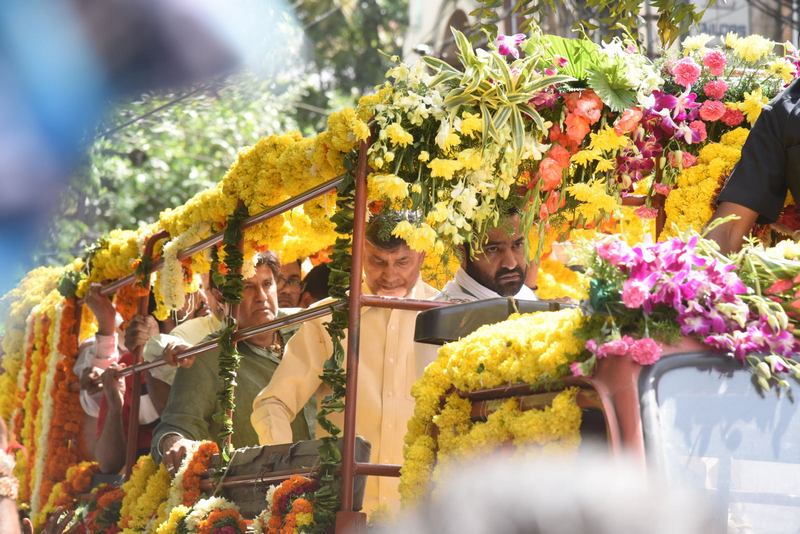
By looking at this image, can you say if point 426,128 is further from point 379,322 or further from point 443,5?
point 443,5

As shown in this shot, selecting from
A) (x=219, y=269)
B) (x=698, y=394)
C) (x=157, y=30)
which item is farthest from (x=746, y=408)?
(x=219, y=269)

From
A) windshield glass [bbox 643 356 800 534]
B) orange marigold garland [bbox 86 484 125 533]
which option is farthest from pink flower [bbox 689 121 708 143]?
orange marigold garland [bbox 86 484 125 533]

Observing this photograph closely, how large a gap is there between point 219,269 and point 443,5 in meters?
13.9

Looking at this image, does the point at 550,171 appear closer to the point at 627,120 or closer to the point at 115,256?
the point at 627,120

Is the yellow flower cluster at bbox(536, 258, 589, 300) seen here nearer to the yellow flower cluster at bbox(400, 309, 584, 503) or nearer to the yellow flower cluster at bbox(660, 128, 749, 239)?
the yellow flower cluster at bbox(660, 128, 749, 239)

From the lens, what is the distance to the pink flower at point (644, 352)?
10.4 ft

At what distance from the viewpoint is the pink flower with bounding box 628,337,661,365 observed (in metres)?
3.16

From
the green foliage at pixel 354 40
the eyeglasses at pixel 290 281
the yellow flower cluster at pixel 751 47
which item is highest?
the green foliage at pixel 354 40

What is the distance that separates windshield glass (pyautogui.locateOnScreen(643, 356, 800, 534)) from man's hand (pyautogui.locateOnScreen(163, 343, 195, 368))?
387 cm

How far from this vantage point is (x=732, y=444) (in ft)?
10.2

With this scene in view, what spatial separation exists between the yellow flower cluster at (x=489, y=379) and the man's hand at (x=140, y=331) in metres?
4.22

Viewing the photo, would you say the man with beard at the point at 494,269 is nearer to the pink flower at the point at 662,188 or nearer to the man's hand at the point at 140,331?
the pink flower at the point at 662,188

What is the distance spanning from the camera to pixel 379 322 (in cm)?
579

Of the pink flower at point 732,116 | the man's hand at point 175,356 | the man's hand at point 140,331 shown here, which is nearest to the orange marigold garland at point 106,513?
the man's hand at point 140,331
